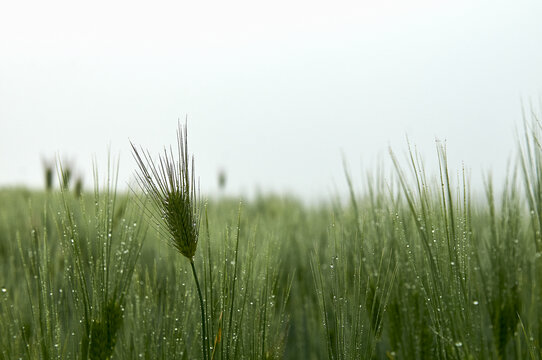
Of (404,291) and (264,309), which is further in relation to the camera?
(404,291)

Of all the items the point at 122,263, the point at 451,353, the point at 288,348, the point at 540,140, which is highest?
the point at 540,140

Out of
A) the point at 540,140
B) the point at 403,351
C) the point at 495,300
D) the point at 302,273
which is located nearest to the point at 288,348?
the point at 302,273

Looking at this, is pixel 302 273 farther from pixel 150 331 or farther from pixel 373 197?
pixel 150 331

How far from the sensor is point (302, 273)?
145 cm

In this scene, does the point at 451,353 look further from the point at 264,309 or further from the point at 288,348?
the point at 288,348

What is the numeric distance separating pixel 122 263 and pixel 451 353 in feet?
1.70

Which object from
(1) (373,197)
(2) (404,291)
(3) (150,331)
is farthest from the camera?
(1) (373,197)

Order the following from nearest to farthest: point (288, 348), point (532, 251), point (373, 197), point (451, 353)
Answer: point (451, 353) → point (373, 197) → point (532, 251) → point (288, 348)

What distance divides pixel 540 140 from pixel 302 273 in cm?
80

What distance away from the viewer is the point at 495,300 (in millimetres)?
977

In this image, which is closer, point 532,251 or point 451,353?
point 451,353

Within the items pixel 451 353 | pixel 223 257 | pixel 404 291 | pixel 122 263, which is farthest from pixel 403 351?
pixel 122 263

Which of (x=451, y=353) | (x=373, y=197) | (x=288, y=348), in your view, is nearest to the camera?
(x=451, y=353)

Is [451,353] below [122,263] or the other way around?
below
